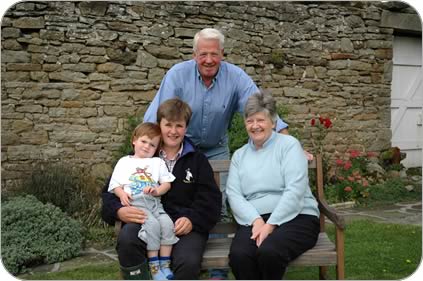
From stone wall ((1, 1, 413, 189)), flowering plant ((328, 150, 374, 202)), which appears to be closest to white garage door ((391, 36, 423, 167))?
stone wall ((1, 1, 413, 189))

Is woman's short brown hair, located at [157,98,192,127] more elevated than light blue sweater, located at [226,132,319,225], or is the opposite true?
woman's short brown hair, located at [157,98,192,127]

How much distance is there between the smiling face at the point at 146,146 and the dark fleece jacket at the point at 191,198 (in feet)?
0.58

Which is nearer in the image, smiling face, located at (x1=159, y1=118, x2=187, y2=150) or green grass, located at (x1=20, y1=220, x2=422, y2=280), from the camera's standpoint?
smiling face, located at (x1=159, y1=118, x2=187, y2=150)

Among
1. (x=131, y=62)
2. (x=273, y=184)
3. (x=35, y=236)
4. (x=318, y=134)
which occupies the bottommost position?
(x=35, y=236)

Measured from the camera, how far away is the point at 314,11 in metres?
8.45

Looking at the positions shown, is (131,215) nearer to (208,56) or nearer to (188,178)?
(188,178)

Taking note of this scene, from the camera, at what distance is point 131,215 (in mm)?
3143

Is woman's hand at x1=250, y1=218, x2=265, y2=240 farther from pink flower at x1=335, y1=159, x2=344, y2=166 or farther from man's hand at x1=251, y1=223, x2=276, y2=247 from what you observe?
pink flower at x1=335, y1=159, x2=344, y2=166

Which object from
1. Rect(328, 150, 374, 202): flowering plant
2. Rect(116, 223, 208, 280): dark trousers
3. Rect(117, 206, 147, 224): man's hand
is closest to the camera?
Rect(116, 223, 208, 280): dark trousers

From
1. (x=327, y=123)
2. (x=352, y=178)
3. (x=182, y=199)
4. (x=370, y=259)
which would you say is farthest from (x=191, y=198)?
(x=327, y=123)

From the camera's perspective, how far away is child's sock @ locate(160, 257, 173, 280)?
10.1 ft

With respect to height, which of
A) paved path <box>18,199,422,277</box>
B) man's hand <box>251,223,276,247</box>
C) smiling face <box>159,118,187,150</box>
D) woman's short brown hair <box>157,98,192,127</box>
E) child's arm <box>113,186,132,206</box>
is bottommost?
paved path <box>18,199,422,277</box>

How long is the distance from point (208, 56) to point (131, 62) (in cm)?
383

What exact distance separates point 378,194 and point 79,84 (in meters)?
4.40
